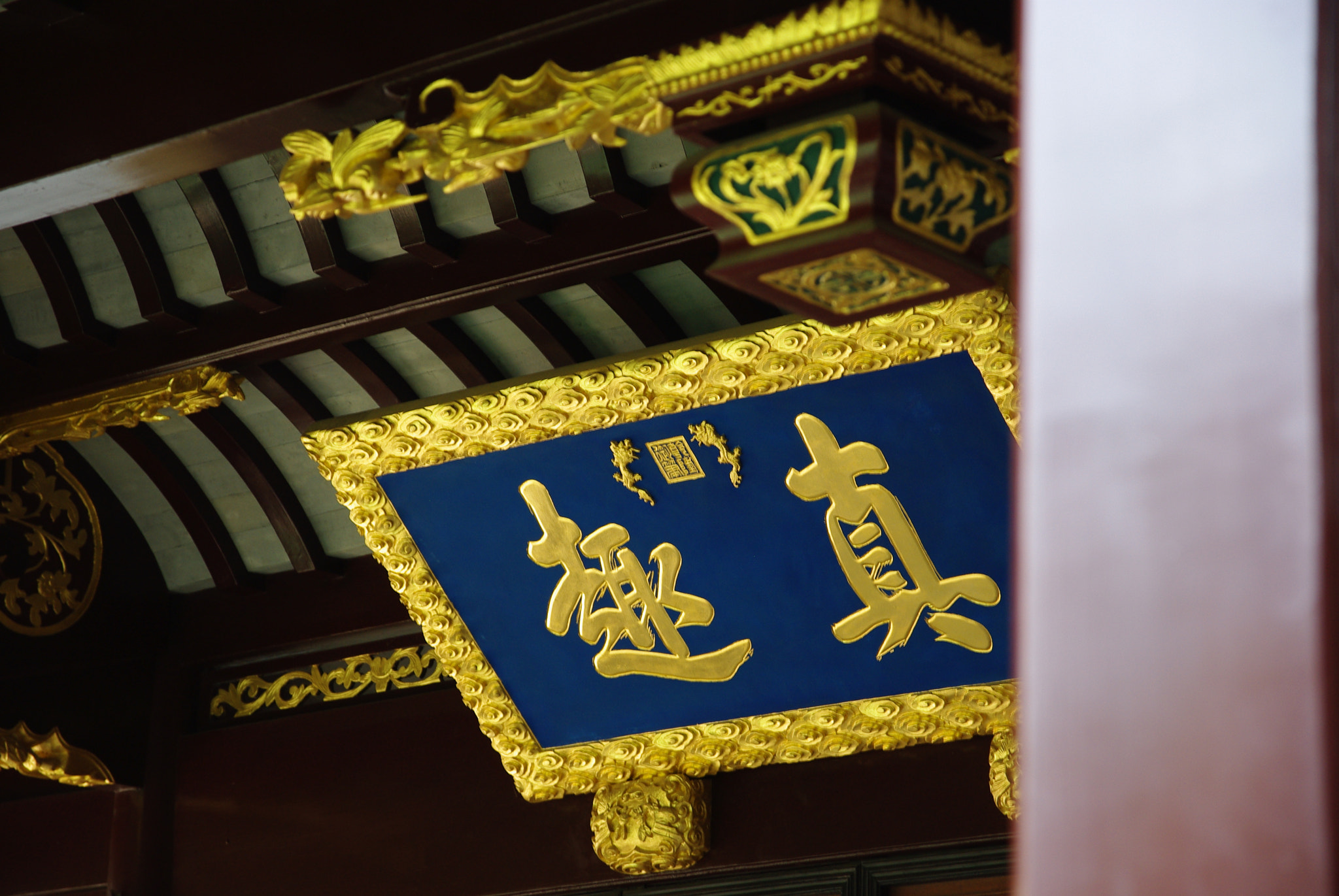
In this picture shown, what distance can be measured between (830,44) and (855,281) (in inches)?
12.4

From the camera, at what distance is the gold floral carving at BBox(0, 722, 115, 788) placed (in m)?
4.04

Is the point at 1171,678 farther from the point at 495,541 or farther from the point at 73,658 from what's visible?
the point at 73,658

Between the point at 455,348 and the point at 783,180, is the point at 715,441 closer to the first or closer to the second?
the point at 455,348

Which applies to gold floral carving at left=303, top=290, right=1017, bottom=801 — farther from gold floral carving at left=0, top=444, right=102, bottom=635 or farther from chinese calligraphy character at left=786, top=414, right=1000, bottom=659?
gold floral carving at left=0, top=444, right=102, bottom=635

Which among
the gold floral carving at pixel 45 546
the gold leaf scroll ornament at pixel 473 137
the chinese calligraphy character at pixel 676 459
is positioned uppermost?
the gold floral carving at pixel 45 546

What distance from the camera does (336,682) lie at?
4.34m

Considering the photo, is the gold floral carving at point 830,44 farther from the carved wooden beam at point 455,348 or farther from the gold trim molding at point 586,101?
the carved wooden beam at point 455,348

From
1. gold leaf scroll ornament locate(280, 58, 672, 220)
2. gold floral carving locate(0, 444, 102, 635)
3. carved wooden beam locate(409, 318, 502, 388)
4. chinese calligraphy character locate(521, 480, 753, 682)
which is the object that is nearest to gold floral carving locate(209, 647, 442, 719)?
gold floral carving locate(0, 444, 102, 635)

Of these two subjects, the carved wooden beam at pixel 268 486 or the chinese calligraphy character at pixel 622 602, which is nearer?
the chinese calligraphy character at pixel 622 602

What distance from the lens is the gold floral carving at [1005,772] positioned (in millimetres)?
3391

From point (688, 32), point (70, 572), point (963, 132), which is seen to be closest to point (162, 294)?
point (70, 572)

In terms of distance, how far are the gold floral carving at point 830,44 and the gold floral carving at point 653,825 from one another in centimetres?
229

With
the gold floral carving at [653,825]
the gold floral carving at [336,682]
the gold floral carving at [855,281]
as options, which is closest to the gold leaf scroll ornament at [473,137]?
the gold floral carving at [855,281]

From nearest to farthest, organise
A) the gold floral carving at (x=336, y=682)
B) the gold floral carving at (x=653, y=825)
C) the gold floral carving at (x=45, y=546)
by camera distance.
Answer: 1. the gold floral carving at (x=653, y=825)
2. the gold floral carving at (x=45, y=546)
3. the gold floral carving at (x=336, y=682)
